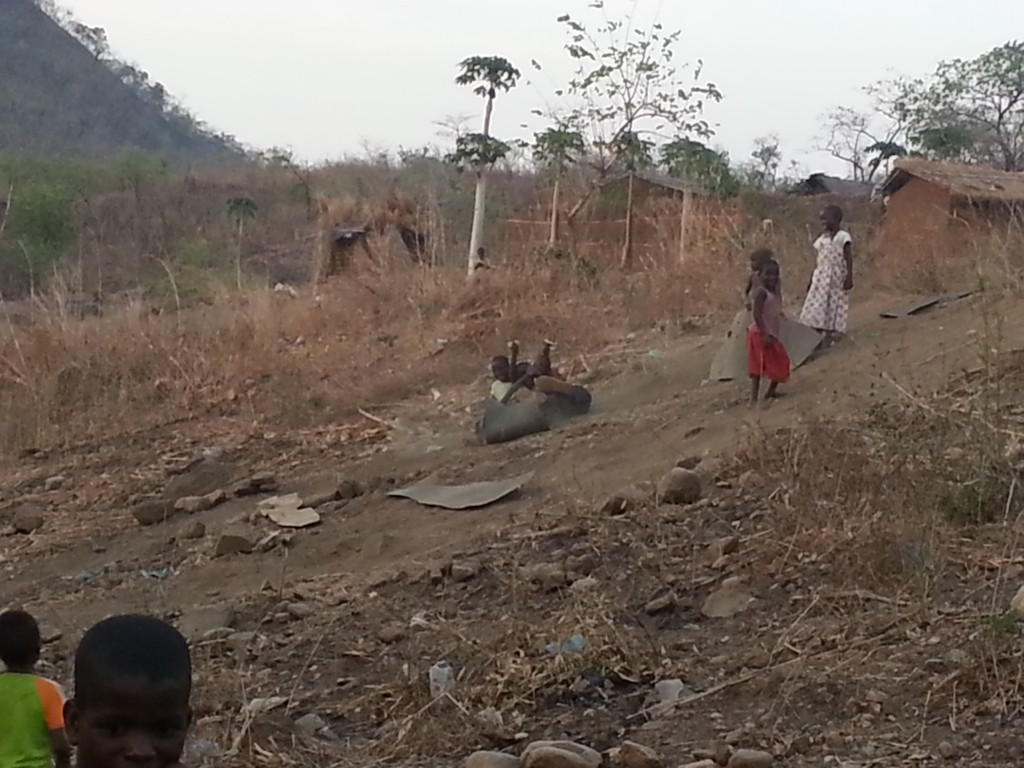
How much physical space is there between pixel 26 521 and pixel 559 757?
204 inches

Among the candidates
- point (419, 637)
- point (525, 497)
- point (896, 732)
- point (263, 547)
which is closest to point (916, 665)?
point (896, 732)

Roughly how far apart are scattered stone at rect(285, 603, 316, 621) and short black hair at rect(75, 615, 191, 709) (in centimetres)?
278

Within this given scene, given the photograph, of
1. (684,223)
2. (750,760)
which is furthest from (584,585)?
(684,223)

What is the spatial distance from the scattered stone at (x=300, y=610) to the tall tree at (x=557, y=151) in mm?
8945

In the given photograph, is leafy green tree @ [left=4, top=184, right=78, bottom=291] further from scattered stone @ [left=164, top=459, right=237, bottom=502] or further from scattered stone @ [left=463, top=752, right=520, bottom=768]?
scattered stone @ [left=463, top=752, right=520, bottom=768]

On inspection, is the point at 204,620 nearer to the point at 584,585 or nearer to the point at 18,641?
A: the point at 584,585

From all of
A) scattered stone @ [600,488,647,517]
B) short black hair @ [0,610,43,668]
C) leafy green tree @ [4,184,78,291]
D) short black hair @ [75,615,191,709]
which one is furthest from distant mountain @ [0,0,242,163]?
short black hair @ [75,615,191,709]

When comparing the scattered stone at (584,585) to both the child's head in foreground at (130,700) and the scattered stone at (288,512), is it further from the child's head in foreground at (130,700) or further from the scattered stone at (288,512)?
the child's head in foreground at (130,700)

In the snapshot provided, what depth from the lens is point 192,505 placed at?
22.5ft

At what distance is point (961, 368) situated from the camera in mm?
6156

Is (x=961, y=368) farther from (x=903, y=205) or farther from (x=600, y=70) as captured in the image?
(x=600, y=70)

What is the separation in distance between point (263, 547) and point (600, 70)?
9105 mm

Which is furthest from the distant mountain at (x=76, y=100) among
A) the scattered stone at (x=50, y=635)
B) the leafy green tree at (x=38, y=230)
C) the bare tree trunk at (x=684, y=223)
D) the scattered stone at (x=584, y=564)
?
the scattered stone at (x=584, y=564)

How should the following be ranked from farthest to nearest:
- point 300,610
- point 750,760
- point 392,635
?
point 300,610
point 392,635
point 750,760
